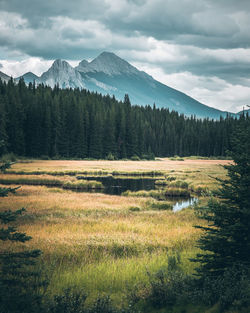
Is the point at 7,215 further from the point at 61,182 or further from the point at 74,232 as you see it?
the point at 61,182

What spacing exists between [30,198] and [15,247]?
14584 millimetres

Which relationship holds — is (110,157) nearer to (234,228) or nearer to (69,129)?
(69,129)

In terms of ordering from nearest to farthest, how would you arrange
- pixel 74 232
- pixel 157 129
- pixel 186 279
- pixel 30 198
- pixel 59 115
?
pixel 186 279 < pixel 74 232 < pixel 30 198 < pixel 59 115 < pixel 157 129

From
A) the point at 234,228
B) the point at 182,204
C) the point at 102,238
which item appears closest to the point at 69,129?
the point at 182,204

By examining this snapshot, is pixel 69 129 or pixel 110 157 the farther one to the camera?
pixel 69 129

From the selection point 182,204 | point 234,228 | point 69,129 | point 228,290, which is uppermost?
point 69,129

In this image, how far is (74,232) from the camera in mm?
15195

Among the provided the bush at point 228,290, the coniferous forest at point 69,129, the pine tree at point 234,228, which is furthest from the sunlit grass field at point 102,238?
the coniferous forest at point 69,129

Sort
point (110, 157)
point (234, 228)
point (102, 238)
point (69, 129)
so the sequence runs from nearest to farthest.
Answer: point (234, 228) → point (102, 238) → point (110, 157) → point (69, 129)

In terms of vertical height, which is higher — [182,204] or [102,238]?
[102,238]

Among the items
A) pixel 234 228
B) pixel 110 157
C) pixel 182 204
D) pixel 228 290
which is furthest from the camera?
→ pixel 110 157

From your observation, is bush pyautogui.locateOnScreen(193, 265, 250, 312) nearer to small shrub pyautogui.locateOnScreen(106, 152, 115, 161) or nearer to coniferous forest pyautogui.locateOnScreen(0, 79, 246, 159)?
coniferous forest pyautogui.locateOnScreen(0, 79, 246, 159)

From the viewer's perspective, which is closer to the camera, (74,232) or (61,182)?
(74,232)

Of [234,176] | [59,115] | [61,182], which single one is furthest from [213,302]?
[59,115]
